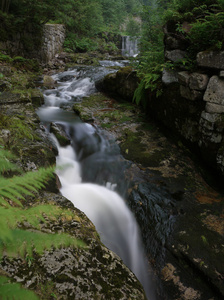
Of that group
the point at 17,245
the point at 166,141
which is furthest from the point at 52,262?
the point at 166,141

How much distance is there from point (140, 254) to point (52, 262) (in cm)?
188

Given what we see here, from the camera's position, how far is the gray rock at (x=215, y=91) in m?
3.78

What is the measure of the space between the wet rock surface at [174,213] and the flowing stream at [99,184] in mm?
235

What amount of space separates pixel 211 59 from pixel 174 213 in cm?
314

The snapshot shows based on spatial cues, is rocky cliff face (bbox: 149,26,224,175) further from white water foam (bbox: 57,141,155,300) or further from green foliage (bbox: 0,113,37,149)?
green foliage (bbox: 0,113,37,149)

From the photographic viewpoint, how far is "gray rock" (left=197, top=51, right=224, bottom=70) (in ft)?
12.3

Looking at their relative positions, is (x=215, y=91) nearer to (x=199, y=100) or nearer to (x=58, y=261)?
(x=199, y=100)

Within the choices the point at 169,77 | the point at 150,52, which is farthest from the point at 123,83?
the point at 169,77

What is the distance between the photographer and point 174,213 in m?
3.61

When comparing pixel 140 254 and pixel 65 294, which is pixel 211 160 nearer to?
pixel 140 254

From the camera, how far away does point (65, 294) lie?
1.69m

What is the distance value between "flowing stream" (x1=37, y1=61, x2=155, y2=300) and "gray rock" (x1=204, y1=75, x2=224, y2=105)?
249cm

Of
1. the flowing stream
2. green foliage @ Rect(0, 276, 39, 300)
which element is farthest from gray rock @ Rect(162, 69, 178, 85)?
green foliage @ Rect(0, 276, 39, 300)

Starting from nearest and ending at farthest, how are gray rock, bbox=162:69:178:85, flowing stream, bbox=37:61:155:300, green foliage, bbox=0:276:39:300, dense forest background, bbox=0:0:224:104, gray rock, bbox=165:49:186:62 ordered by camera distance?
1. green foliage, bbox=0:276:39:300
2. flowing stream, bbox=37:61:155:300
3. dense forest background, bbox=0:0:224:104
4. gray rock, bbox=165:49:186:62
5. gray rock, bbox=162:69:178:85
